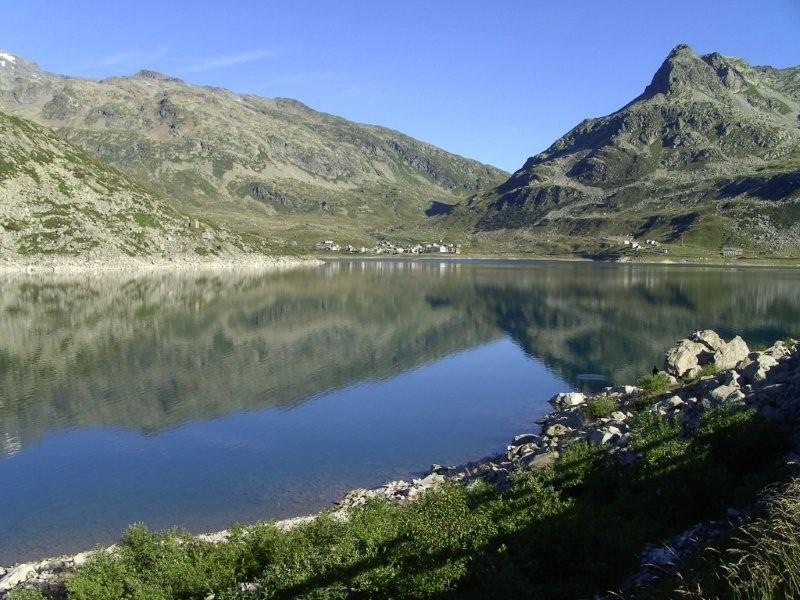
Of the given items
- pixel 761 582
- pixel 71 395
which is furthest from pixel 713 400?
pixel 71 395

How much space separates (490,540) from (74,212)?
153208 mm

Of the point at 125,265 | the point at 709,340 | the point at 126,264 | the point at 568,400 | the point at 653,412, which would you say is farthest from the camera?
the point at 126,264

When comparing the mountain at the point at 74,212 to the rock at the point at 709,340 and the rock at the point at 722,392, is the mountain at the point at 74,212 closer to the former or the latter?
the rock at the point at 709,340

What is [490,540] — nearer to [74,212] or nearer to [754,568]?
[754,568]

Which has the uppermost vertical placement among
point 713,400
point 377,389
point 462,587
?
point 713,400

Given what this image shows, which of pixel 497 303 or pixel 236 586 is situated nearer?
pixel 236 586

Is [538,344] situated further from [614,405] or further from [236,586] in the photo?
[236,586]

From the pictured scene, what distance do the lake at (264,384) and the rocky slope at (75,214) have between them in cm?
2922

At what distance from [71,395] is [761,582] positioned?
1744 inches

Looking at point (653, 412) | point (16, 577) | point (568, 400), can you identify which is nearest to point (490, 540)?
point (653, 412)

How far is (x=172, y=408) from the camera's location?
1578 inches

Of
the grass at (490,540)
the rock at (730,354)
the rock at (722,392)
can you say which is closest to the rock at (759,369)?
the rock at (722,392)

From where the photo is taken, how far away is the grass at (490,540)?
12.0 metres

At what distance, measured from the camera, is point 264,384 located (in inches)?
1874
